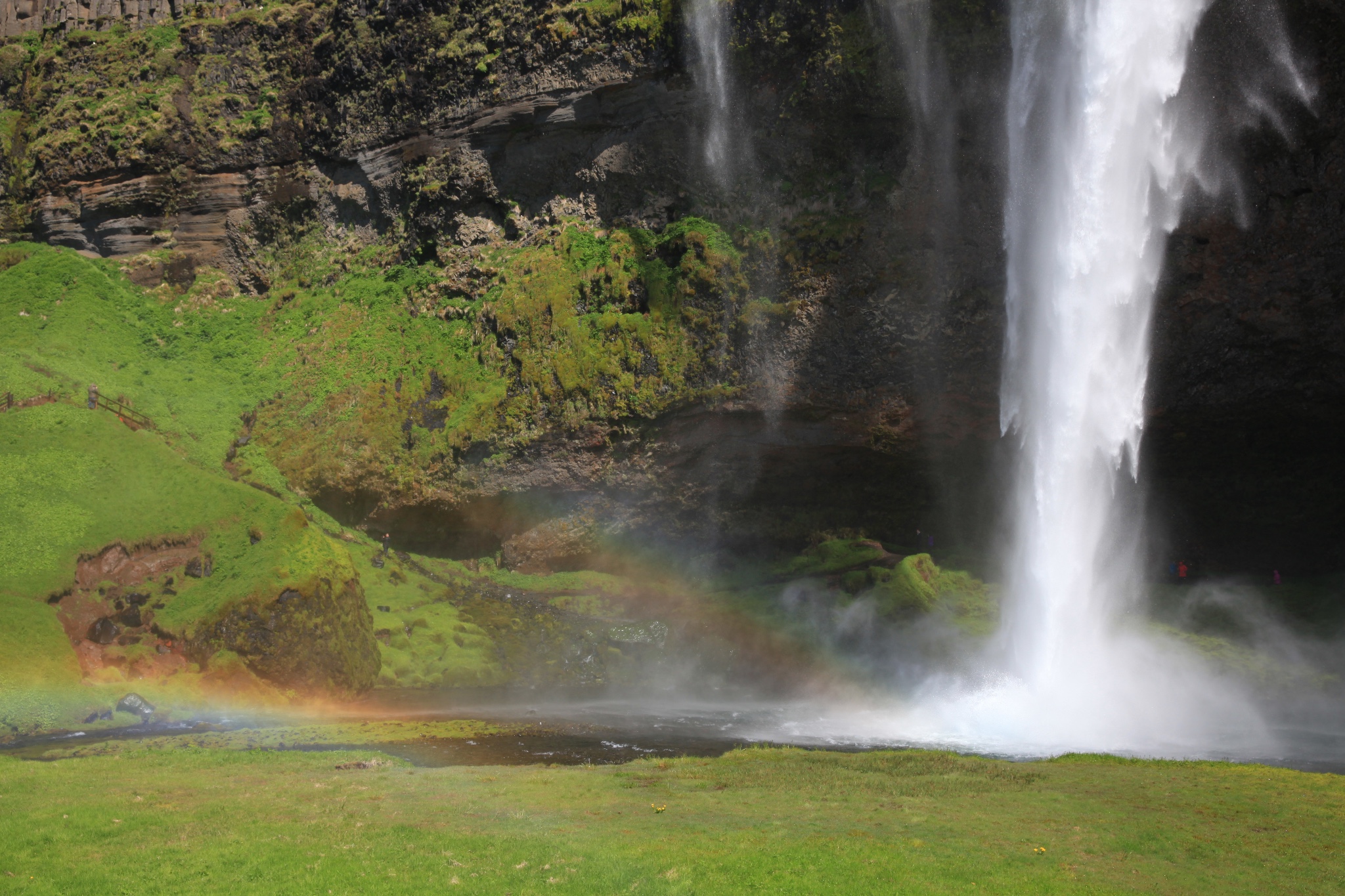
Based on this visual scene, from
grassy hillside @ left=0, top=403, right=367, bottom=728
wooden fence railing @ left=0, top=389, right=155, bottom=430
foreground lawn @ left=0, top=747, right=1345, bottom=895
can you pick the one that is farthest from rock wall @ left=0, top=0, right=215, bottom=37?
foreground lawn @ left=0, top=747, right=1345, bottom=895

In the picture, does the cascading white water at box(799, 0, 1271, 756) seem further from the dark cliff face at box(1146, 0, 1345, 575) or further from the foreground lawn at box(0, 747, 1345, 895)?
the foreground lawn at box(0, 747, 1345, 895)

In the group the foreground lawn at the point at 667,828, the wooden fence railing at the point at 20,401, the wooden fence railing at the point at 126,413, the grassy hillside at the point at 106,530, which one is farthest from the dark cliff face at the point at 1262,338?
the wooden fence railing at the point at 20,401

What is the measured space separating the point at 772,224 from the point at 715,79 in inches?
267

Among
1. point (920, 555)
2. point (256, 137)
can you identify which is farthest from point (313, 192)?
point (920, 555)

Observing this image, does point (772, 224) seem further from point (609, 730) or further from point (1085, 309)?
point (609, 730)

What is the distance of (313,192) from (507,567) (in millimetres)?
23318

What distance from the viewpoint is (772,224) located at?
1476 inches

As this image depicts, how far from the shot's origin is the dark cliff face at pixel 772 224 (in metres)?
31.9

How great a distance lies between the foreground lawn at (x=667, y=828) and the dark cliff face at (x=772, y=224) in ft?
60.7

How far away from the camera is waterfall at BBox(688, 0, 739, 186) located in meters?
37.8

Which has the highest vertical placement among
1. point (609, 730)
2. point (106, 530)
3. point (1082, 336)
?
point (1082, 336)

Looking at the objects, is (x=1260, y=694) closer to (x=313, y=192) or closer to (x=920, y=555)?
(x=920, y=555)

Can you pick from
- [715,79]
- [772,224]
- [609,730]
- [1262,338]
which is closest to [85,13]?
[715,79]

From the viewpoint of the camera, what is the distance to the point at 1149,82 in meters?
29.6
